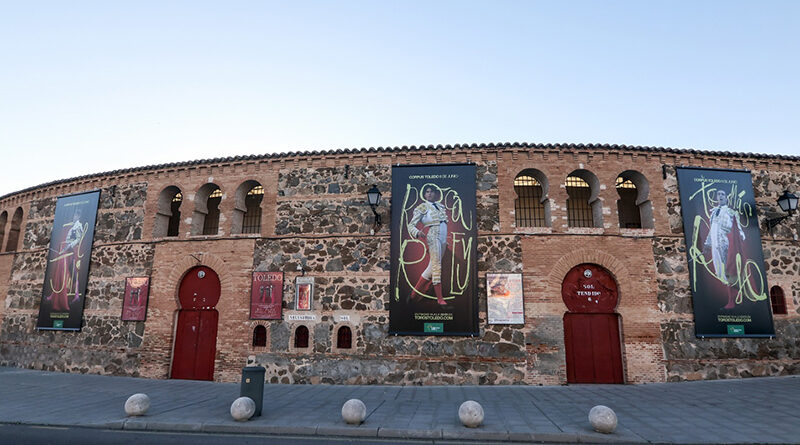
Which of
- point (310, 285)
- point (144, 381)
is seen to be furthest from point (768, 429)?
point (144, 381)

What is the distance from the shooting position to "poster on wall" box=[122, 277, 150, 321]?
40.4 ft

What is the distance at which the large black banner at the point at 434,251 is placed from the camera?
10.9 metres

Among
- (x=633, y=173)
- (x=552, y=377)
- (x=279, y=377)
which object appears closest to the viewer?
(x=552, y=377)

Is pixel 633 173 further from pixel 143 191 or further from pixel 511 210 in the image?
pixel 143 191

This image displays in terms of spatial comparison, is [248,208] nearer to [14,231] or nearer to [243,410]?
[243,410]

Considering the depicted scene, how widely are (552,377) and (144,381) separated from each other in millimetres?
11579

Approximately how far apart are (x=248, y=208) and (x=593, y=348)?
11776 millimetres

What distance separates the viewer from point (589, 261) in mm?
11125

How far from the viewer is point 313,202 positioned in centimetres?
1227

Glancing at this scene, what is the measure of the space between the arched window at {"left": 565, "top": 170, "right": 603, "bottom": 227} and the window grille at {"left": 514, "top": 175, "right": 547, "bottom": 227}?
2.96 ft

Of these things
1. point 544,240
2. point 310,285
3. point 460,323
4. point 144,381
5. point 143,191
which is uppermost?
point 143,191

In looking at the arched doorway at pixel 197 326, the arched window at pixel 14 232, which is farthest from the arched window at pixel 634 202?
the arched window at pixel 14 232

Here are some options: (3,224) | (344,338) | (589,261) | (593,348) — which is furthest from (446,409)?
(3,224)

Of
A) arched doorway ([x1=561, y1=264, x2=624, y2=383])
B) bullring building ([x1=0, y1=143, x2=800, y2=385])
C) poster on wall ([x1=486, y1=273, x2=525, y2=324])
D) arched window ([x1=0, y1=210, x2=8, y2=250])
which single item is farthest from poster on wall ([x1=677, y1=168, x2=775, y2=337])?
arched window ([x1=0, y1=210, x2=8, y2=250])
